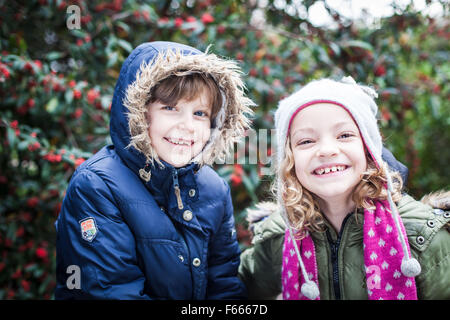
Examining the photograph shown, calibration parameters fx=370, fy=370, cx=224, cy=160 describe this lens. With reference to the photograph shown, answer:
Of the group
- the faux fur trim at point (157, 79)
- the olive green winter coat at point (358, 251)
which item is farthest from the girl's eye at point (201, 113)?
the olive green winter coat at point (358, 251)

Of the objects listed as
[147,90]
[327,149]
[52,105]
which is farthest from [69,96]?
[327,149]

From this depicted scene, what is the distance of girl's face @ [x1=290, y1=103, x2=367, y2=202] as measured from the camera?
1.35m

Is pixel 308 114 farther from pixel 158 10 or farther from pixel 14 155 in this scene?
pixel 158 10

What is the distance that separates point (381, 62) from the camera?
2.64m

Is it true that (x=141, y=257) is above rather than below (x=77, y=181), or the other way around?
below

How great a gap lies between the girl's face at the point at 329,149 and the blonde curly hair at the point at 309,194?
52mm

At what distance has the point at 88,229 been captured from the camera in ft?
4.37

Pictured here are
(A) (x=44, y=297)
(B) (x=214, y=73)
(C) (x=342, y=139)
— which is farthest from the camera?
(A) (x=44, y=297)

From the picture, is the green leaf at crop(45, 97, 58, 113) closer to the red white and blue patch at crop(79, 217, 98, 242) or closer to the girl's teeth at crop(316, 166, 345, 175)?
the red white and blue patch at crop(79, 217, 98, 242)

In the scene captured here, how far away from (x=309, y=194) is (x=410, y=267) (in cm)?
44

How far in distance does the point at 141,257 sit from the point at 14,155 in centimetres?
103

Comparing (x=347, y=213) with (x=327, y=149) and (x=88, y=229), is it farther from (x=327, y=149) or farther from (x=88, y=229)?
(x=88, y=229)

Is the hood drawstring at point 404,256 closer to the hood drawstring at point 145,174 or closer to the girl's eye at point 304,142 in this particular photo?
the girl's eye at point 304,142
